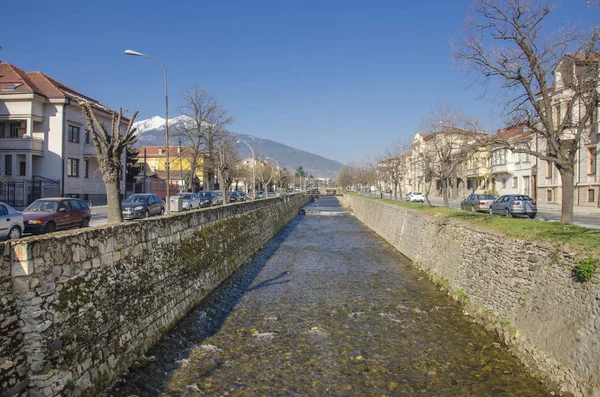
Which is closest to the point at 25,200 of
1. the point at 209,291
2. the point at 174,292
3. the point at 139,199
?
the point at 139,199

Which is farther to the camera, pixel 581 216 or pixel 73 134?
pixel 73 134

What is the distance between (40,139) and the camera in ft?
123

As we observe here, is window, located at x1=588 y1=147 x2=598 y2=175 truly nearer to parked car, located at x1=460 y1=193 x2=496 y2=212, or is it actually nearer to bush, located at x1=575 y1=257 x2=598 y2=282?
parked car, located at x1=460 y1=193 x2=496 y2=212

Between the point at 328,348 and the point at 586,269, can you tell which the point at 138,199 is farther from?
the point at 586,269

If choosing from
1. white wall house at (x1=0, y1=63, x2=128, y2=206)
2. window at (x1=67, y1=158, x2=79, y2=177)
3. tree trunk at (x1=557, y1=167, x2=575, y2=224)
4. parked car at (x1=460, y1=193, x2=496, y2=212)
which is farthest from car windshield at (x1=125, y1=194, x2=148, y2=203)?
parked car at (x1=460, y1=193, x2=496, y2=212)

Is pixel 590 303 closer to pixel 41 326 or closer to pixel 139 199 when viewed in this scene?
pixel 41 326

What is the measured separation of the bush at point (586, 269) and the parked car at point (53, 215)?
53.3 feet

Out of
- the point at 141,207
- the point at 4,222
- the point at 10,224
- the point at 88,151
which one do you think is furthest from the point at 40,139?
the point at 4,222

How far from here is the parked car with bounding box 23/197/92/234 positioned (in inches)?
633

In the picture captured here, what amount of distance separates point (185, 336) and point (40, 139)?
113ft

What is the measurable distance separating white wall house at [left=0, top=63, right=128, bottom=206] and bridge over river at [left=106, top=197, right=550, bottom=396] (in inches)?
1092

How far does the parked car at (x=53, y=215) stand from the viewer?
16.1m

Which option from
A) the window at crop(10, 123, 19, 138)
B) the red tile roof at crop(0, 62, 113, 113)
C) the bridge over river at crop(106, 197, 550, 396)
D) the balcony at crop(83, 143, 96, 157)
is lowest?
the bridge over river at crop(106, 197, 550, 396)

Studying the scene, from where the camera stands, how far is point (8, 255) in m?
5.29
